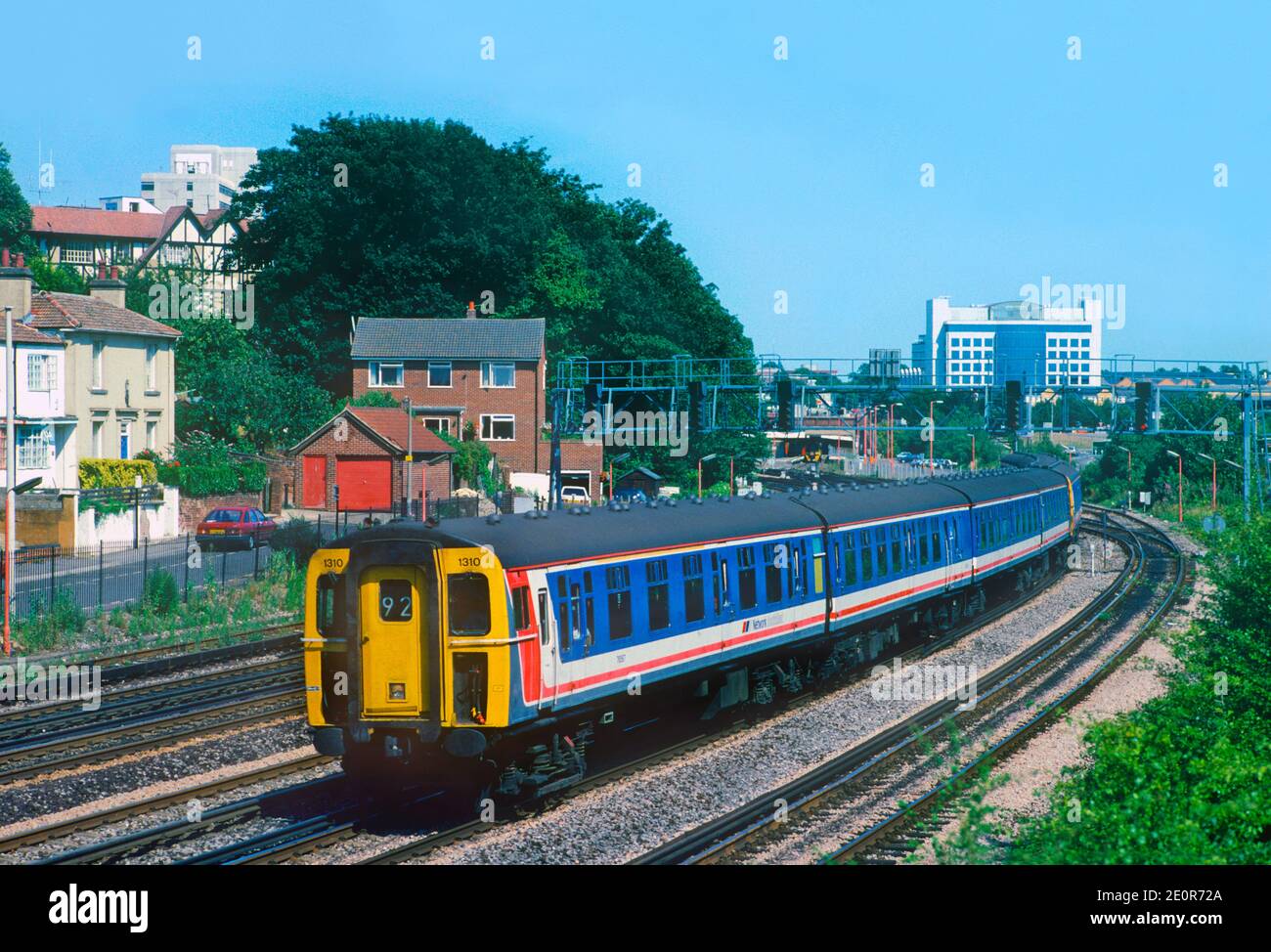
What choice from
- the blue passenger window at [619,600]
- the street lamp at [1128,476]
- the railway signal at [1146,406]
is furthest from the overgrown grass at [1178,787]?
the street lamp at [1128,476]

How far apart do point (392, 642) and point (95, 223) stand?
130077 millimetres

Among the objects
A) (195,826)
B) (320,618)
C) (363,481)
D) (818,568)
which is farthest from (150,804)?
(363,481)

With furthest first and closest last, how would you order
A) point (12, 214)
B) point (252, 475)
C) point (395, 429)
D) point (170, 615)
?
point (12, 214), point (395, 429), point (252, 475), point (170, 615)

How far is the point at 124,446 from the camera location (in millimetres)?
50688

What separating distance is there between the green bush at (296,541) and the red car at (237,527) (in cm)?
93

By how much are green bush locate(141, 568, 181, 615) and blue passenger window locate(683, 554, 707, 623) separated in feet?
51.3

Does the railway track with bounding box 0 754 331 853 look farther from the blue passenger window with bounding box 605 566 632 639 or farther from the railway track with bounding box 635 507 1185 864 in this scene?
the railway track with bounding box 635 507 1185 864

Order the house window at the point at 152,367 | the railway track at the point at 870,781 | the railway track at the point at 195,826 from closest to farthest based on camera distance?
the railway track at the point at 195,826 → the railway track at the point at 870,781 → the house window at the point at 152,367

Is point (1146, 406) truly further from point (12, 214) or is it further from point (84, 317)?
point (12, 214)

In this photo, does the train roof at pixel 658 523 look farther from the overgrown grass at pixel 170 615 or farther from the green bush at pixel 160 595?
the green bush at pixel 160 595

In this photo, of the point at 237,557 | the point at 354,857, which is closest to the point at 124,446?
the point at 237,557

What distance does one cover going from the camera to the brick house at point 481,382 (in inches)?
2726

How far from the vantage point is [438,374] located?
230 feet

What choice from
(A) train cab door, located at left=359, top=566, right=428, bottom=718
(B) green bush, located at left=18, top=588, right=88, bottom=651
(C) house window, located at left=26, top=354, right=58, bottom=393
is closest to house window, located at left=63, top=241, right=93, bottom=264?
(C) house window, located at left=26, top=354, right=58, bottom=393
